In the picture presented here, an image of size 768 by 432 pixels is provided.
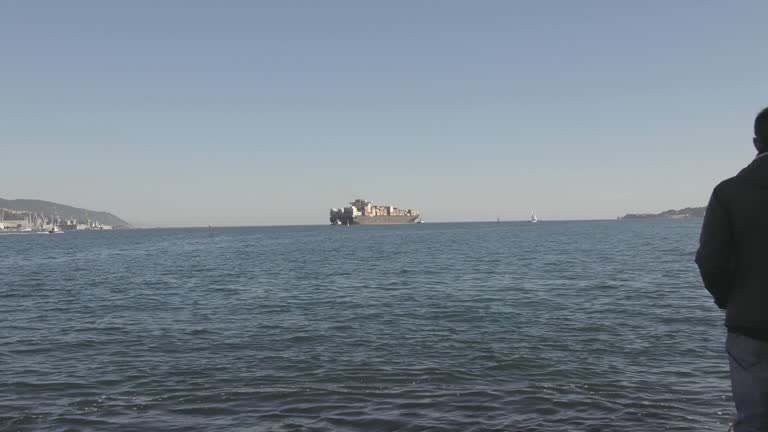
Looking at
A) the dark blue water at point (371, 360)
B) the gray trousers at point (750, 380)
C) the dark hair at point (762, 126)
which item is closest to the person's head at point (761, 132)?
the dark hair at point (762, 126)

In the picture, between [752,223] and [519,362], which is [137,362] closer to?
[519,362]

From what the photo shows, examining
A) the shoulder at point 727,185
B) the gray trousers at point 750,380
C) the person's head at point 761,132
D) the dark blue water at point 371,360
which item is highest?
the person's head at point 761,132

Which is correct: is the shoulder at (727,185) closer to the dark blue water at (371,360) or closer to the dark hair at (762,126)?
the dark hair at (762,126)

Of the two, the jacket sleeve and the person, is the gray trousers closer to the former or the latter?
Result: the person

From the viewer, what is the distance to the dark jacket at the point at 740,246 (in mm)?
3758

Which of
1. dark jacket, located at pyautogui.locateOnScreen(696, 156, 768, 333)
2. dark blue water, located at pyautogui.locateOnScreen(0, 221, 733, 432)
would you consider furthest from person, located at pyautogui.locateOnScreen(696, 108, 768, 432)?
dark blue water, located at pyautogui.locateOnScreen(0, 221, 733, 432)

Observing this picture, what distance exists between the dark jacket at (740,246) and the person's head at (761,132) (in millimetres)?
240

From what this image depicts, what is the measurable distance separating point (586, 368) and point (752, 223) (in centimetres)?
985

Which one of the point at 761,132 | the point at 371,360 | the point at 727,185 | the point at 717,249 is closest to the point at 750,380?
the point at 717,249

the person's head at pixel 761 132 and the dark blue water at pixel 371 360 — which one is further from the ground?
the person's head at pixel 761 132

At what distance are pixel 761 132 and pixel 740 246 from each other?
86 centimetres

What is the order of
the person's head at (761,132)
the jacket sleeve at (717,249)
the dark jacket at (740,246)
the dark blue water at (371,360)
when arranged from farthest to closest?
1. the dark blue water at (371,360)
2. the person's head at (761,132)
3. the jacket sleeve at (717,249)
4. the dark jacket at (740,246)

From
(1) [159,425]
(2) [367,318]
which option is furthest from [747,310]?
(2) [367,318]

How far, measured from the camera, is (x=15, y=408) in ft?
34.7
